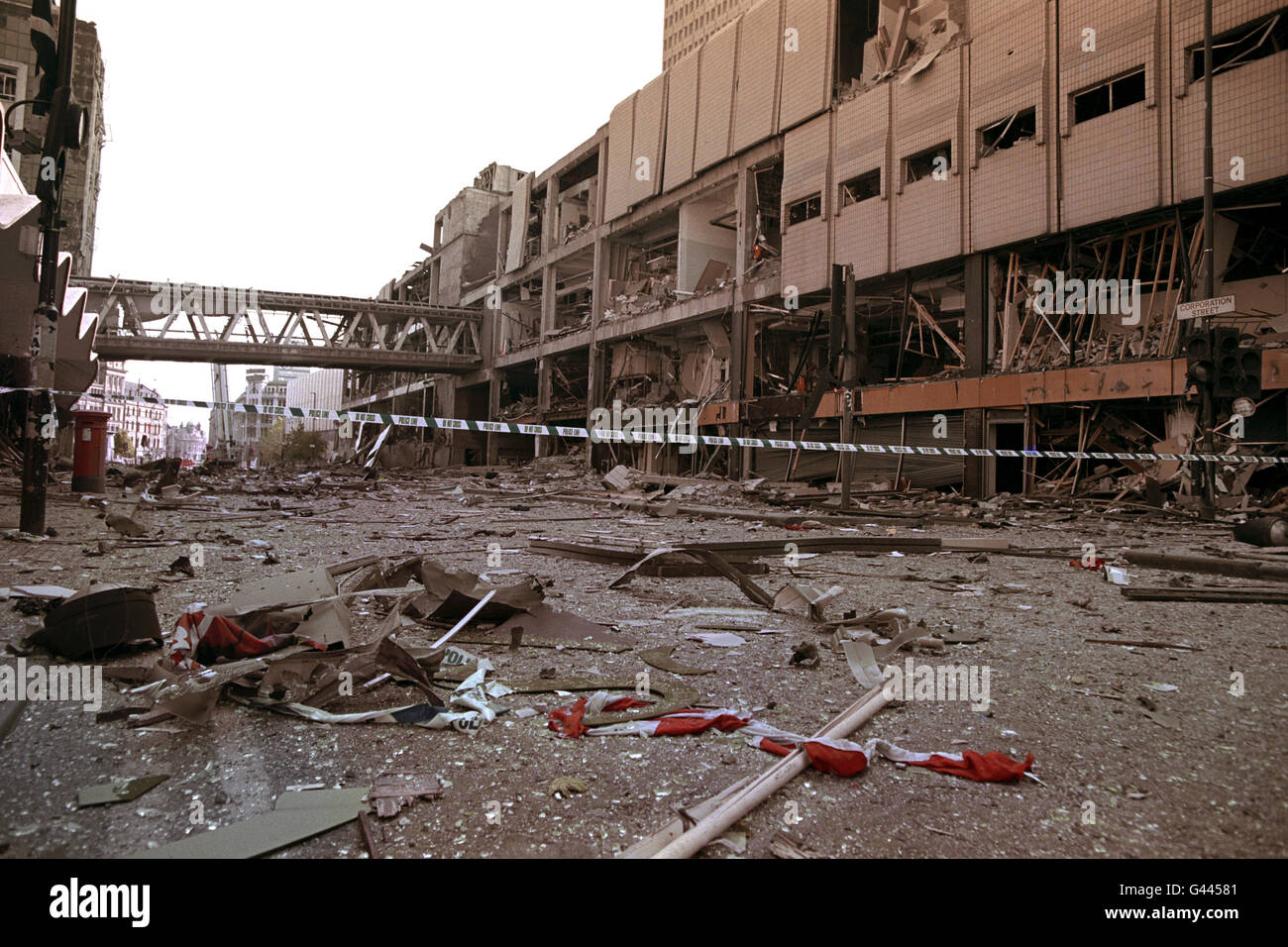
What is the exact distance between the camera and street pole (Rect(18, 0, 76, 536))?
5914 mm

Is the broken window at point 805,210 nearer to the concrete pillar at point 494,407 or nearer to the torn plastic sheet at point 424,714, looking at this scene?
the torn plastic sheet at point 424,714

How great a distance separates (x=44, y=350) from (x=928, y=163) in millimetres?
20001

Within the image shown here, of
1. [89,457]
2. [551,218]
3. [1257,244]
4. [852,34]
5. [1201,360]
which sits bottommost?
[89,457]

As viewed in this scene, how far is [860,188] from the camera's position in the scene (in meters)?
21.0

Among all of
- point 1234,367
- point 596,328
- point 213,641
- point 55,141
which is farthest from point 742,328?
point 213,641

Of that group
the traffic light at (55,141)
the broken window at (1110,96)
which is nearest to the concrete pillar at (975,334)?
the broken window at (1110,96)

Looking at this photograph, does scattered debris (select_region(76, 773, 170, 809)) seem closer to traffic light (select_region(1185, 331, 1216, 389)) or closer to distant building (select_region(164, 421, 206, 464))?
traffic light (select_region(1185, 331, 1216, 389))

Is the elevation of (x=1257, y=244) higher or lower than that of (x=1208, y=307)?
higher

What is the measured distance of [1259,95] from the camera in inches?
517

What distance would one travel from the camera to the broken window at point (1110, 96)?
49.8 ft

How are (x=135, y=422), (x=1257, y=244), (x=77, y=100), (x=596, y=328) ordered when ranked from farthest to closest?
(x=135, y=422), (x=596, y=328), (x=77, y=100), (x=1257, y=244)

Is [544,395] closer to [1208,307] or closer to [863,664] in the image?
[1208,307]

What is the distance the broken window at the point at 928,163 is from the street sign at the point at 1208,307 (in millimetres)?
9221
